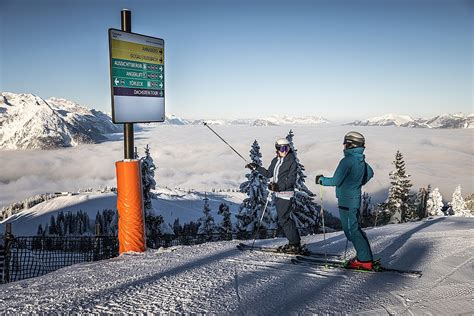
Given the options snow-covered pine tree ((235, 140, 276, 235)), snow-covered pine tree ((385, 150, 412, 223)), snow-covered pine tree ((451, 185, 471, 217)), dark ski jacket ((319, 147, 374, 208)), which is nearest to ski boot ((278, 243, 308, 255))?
dark ski jacket ((319, 147, 374, 208))

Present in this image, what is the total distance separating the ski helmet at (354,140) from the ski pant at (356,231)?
963mm

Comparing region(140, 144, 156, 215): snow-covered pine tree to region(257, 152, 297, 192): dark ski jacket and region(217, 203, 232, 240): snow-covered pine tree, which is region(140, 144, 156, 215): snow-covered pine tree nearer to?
region(217, 203, 232, 240): snow-covered pine tree

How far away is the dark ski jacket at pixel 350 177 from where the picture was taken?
5543 millimetres

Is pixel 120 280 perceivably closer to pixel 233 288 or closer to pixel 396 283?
pixel 233 288

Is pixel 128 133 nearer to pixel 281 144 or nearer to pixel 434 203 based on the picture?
pixel 281 144

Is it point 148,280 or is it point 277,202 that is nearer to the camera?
point 148,280

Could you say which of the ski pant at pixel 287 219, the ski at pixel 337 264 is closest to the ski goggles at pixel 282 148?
the ski pant at pixel 287 219

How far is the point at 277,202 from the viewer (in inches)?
272

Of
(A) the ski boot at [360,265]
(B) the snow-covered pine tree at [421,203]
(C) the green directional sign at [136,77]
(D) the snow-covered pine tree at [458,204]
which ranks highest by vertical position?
(C) the green directional sign at [136,77]

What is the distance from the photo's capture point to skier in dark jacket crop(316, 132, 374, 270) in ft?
18.2

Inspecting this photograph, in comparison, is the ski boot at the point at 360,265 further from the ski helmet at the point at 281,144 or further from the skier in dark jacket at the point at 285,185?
the ski helmet at the point at 281,144

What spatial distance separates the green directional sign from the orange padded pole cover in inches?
39.5

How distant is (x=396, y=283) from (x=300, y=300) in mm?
1527

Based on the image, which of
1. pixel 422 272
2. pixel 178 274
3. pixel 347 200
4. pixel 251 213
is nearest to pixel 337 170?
pixel 347 200
